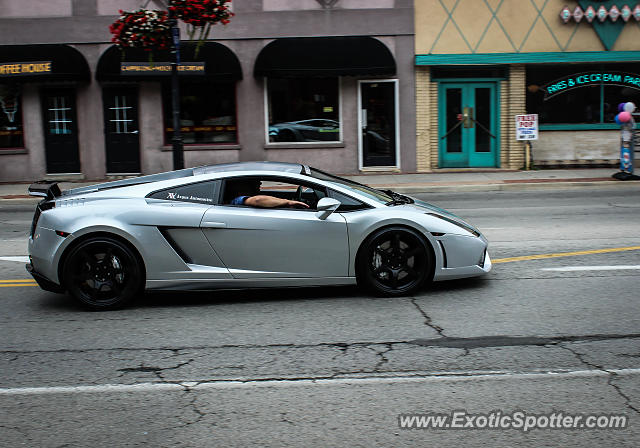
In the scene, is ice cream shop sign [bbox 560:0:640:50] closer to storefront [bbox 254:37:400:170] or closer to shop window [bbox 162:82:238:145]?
storefront [bbox 254:37:400:170]

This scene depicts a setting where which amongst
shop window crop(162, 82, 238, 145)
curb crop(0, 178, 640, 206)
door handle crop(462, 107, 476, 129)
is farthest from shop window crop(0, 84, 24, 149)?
door handle crop(462, 107, 476, 129)

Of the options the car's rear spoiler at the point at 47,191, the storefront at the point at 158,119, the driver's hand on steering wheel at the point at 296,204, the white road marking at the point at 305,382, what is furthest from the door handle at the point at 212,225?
the storefront at the point at 158,119

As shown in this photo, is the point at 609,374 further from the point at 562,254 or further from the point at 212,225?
the point at 562,254

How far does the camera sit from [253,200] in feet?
21.6

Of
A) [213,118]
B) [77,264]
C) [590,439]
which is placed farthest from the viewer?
[213,118]

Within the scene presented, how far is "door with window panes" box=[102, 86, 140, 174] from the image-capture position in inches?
805

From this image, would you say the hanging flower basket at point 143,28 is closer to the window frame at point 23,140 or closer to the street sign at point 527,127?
the window frame at point 23,140

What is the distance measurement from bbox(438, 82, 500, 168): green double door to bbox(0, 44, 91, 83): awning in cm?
1050

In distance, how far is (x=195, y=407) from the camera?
414cm

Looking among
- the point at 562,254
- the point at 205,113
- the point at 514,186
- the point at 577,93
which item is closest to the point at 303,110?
the point at 205,113

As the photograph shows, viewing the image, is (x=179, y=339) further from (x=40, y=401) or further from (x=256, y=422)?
(x=256, y=422)

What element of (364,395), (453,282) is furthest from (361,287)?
(364,395)

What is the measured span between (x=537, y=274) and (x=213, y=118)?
1467 cm

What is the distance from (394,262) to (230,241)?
1.54 metres
